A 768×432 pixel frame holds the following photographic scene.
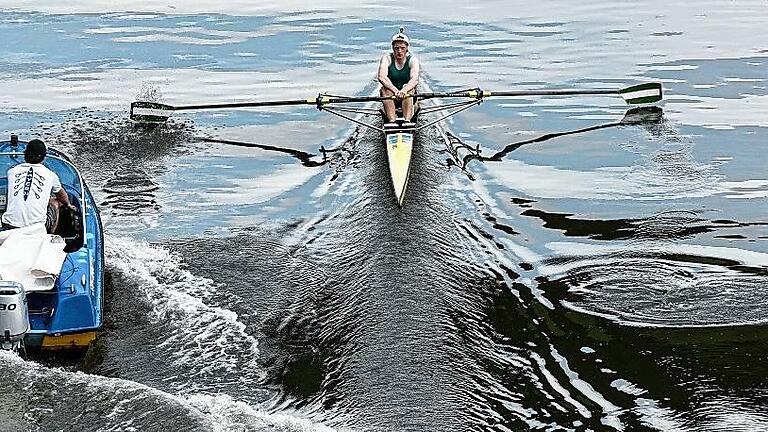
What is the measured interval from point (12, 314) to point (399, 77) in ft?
34.0

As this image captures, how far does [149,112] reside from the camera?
20.1 meters

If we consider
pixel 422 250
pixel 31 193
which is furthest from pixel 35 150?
pixel 422 250

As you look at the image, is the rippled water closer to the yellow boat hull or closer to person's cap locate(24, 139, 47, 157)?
the yellow boat hull

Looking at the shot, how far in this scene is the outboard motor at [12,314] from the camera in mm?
9734

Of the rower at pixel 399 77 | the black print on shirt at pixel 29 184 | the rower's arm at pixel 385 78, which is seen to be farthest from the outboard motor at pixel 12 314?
the rower's arm at pixel 385 78

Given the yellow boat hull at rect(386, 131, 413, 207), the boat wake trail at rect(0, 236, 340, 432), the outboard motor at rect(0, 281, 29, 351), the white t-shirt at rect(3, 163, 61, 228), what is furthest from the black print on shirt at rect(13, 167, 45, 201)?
the yellow boat hull at rect(386, 131, 413, 207)

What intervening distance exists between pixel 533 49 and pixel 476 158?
1055 cm

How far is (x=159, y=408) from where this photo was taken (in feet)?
30.9

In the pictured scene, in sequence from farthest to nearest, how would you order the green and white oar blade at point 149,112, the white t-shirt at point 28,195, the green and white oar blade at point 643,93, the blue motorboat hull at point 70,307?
the green and white oar blade at point 643,93 < the green and white oar blade at point 149,112 < the white t-shirt at point 28,195 < the blue motorboat hull at point 70,307

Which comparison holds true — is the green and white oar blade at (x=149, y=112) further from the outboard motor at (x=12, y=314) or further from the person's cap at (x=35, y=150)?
the outboard motor at (x=12, y=314)

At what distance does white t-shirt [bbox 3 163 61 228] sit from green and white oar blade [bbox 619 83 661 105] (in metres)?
12.0

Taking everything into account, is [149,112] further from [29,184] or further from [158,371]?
[158,371]

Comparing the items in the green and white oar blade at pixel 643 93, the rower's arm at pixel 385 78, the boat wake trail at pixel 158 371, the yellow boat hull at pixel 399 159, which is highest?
the rower's arm at pixel 385 78

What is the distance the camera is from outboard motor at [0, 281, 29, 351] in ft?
31.9
